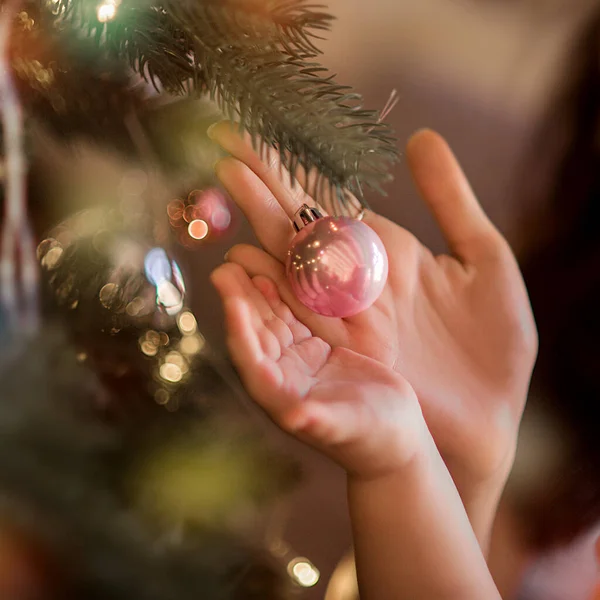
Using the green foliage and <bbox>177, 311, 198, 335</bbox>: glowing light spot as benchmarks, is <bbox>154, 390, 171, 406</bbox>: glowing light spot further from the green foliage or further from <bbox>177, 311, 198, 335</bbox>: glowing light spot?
the green foliage

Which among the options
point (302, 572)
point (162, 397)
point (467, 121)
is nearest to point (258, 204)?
point (162, 397)

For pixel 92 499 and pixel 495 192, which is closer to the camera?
pixel 92 499

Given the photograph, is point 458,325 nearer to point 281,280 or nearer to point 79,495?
point 281,280

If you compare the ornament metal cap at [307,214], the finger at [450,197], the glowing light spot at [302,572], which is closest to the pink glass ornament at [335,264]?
the ornament metal cap at [307,214]

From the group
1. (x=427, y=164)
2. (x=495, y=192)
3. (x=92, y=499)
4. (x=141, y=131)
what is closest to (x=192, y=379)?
(x=92, y=499)

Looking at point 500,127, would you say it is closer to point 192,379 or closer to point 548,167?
point 548,167

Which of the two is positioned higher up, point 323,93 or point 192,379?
point 323,93

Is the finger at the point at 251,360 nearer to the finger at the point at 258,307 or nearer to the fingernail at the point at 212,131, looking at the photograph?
the finger at the point at 258,307
